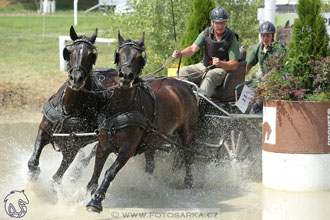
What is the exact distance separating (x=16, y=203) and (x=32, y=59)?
13.6 m

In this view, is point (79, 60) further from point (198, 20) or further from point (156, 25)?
point (156, 25)

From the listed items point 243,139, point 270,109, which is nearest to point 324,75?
point 270,109

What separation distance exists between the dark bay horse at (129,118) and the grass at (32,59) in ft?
22.7

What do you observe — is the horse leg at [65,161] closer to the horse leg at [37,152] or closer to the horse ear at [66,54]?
the horse leg at [37,152]

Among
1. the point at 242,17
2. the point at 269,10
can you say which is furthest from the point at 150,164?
→ the point at 242,17

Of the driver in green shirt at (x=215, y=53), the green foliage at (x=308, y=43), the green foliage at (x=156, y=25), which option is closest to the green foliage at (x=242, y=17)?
the green foliage at (x=156, y=25)

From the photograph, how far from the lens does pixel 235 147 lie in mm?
8328

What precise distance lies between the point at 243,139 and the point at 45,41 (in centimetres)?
1703

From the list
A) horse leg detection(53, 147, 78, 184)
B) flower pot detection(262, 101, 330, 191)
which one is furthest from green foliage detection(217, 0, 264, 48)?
horse leg detection(53, 147, 78, 184)

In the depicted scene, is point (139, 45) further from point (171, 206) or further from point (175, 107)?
point (171, 206)

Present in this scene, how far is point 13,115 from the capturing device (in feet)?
40.9

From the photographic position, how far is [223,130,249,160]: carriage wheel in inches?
320

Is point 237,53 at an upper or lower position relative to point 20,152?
upper

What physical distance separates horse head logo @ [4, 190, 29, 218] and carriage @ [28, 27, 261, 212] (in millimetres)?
306
